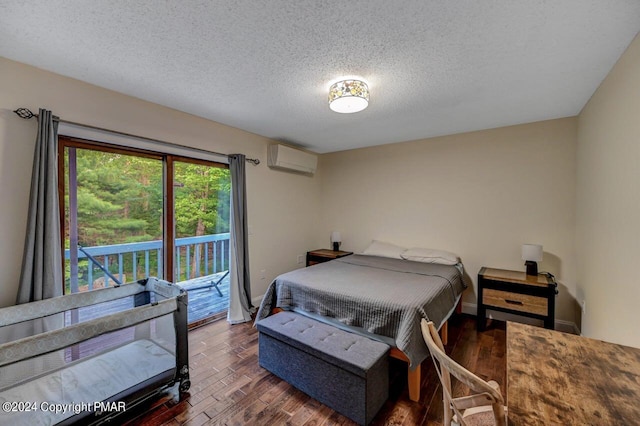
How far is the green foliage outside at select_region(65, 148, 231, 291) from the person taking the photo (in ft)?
7.61

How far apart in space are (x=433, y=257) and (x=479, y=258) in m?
0.58

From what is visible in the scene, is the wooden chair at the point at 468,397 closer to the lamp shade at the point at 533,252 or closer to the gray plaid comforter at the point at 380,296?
the gray plaid comforter at the point at 380,296

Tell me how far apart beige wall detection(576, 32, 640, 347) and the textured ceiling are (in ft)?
0.76

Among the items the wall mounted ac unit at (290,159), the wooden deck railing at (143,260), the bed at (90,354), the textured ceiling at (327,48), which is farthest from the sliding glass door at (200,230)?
the bed at (90,354)

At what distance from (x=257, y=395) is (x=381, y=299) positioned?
1.18 meters

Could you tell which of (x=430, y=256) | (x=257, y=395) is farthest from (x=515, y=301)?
(x=257, y=395)

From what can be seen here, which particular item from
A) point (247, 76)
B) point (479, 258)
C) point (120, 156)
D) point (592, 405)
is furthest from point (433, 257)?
point (120, 156)

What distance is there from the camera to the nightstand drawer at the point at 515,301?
2.58 metres

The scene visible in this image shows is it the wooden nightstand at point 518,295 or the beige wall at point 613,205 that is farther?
the wooden nightstand at point 518,295

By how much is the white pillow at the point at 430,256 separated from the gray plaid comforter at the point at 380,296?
4.5 inches

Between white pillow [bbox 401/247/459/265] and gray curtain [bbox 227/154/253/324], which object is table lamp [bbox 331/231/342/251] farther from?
gray curtain [bbox 227/154/253/324]

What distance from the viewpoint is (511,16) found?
4.56ft

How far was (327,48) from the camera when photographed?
167cm

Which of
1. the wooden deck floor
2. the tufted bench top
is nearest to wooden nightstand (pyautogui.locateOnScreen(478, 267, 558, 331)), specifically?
the tufted bench top
